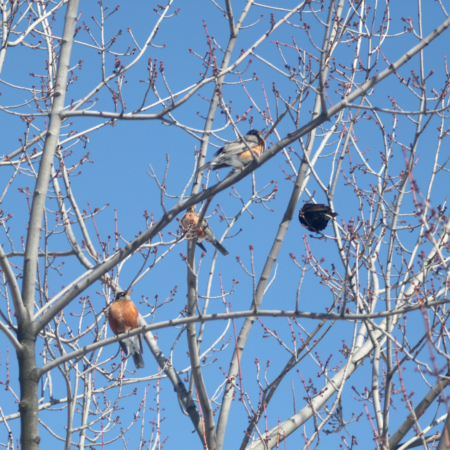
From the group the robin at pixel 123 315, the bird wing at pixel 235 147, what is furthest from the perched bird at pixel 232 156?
the robin at pixel 123 315

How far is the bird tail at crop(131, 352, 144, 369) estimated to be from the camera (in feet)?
18.0

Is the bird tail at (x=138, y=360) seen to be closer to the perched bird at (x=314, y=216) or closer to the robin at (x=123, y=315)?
the robin at (x=123, y=315)

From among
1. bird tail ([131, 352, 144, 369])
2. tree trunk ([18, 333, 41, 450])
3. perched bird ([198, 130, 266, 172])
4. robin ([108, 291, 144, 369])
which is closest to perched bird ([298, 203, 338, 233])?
perched bird ([198, 130, 266, 172])

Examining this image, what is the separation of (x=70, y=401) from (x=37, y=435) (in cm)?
52

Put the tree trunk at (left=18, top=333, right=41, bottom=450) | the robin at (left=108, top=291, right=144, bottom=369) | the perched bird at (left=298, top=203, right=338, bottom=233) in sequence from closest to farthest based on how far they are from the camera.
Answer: the tree trunk at (left=18, top=333, right=41, bottom=450) → the perched bird at (left=298, top=203, right=338, bottom=233) → the robin at (left=108, top=291, right=144, bottom=369)

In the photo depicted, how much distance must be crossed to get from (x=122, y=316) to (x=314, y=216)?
1941 mm

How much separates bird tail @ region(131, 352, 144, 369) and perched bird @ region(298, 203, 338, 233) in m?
2.17

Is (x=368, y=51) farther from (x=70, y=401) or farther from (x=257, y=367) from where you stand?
(x=70, y=401)

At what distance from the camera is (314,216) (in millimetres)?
4500

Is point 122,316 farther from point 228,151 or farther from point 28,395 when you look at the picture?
point 28,395

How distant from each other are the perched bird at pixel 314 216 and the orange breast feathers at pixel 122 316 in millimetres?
1759

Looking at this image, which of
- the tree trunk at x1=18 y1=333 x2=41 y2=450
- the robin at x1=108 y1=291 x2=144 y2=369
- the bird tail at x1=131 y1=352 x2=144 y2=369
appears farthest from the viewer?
the bird tail at x1=131 y1=352 x2=144 y2=369

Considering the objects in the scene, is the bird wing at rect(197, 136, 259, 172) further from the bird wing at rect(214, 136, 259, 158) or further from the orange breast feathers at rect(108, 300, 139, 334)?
the orange breast feathers at rect(108, 300, 139, 334)

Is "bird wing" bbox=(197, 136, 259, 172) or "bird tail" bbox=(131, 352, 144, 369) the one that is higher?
"bird wing" bbox=(197, 136, 259, 172)
